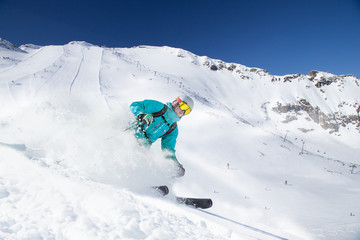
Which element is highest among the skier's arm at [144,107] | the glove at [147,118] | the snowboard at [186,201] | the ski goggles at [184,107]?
the ski goggles at [184,107]

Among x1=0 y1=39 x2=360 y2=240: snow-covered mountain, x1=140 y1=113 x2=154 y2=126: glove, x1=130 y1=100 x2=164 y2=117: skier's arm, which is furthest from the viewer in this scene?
x1=140 y1=113 x2=154 y2=126: glove

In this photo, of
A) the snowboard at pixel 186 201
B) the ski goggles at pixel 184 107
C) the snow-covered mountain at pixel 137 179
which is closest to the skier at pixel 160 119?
the ski goggles at pixel 184 107

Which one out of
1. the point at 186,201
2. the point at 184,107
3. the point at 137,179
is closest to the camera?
the point at 186,201

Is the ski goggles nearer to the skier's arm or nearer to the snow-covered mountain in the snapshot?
the skier's arm

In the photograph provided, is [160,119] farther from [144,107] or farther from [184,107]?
[184,107]

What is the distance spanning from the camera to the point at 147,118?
4.88 metres

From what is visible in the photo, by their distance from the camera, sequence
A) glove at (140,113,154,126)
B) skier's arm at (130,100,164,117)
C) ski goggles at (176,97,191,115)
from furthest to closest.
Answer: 1. ski goggles at (176,97,191,115)
2. glove at (140,113,154,126)
3. skier's arm at (130,100,164,117)

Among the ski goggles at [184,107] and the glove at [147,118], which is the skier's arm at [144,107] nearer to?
the glove at [147,118]

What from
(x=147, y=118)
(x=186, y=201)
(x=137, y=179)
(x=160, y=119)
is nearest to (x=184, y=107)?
(x=160, y=119)

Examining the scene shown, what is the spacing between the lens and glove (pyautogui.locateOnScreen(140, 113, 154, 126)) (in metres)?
4.84

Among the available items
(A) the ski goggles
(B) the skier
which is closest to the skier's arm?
(B) the skier

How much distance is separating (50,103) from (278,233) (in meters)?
6.90

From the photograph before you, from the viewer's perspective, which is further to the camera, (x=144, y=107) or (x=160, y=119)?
(x=160, y=119)

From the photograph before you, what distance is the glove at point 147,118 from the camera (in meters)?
4.84
